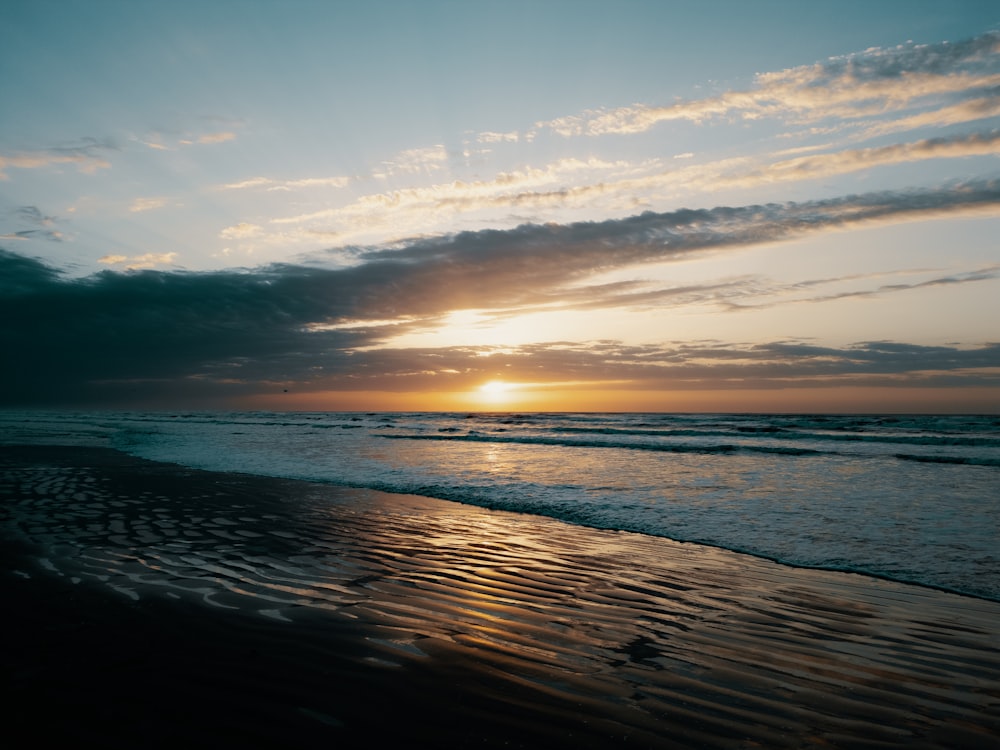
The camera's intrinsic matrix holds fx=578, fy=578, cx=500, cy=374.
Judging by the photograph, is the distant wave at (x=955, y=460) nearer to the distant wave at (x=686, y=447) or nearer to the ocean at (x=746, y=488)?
the ocean at (x=746, y=488)

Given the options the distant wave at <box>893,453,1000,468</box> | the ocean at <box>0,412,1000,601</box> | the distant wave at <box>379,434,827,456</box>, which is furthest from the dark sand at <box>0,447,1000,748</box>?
the distant wave at <box>379,434,827,456</box>

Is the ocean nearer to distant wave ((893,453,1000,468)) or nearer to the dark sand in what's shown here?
distant wave ((893,453,1000,468))

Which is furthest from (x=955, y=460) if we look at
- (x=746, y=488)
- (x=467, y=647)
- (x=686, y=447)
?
(x=467, y=647)

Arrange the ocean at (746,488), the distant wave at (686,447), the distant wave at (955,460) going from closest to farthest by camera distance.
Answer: the ocean at (746,488) → the distant wave at (955,460) → the distant wave at (686,447)

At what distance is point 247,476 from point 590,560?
1442 cm

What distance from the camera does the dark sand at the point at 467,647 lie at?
13.1 ft

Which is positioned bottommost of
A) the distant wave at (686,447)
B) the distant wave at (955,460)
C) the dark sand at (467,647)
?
the dark sand at (467,647)

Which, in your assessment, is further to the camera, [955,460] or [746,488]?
[955,460]

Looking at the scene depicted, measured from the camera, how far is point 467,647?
17.7 ft

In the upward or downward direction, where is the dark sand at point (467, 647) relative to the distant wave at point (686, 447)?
downward

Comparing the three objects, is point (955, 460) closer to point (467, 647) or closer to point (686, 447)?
point (686, 447)

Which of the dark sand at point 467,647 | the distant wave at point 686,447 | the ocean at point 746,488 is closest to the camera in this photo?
the dark sand at point 467,647

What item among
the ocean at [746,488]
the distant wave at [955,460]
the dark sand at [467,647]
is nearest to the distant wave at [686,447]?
the ocean at [746,488]

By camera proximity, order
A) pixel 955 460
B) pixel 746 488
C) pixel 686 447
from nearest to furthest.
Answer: pixel 746 488
pixel 955 460
pixel 686 447
